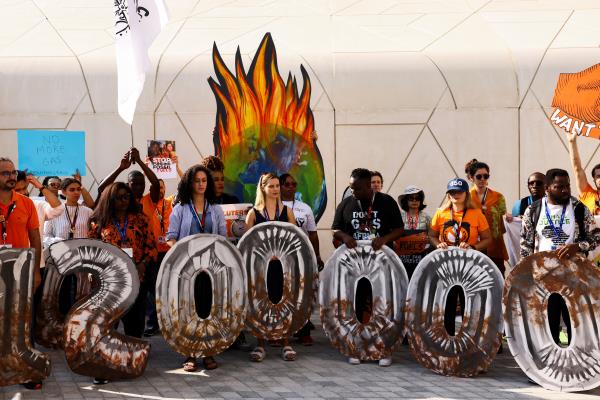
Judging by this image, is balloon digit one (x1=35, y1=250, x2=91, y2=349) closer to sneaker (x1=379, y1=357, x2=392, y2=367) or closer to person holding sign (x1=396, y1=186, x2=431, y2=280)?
sneaker (x1=379, y1=357, x2=392, y2=367)

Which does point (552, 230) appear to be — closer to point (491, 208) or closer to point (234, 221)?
point (491, 208)

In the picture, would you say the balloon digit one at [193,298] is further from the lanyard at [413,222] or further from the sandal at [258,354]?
the lanyard at [413,222]

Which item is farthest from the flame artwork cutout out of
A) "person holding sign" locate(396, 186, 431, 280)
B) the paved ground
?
the paved ground

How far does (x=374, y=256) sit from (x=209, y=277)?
1.42m

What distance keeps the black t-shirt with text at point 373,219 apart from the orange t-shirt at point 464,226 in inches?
13.6

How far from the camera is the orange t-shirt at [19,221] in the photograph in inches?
267

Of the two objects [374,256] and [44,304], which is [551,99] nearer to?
[374,256]

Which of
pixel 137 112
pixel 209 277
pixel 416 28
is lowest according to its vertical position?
pixel 209 277

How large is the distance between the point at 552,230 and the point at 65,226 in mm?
4456

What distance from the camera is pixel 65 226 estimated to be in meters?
8.38

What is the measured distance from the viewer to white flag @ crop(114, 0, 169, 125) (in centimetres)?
782

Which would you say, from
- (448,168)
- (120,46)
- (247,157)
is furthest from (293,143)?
(120,46)

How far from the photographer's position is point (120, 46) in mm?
7930

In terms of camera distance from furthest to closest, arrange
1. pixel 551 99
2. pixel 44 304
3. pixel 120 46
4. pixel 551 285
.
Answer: pixel 551 99
pixel 120 46
pixel 44 304
pixel 551 285
